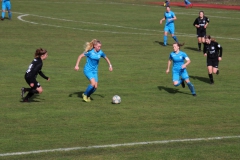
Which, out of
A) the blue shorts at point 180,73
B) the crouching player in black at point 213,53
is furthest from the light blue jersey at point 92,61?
the crouching player in black at point 213,53

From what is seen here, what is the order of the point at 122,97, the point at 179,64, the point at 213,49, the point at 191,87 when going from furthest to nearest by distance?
the point at 213,49 < the point at 179,64 < the point at 191,87 < the point at 122,97

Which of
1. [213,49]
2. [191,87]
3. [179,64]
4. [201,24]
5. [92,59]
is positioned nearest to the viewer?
[92,59]

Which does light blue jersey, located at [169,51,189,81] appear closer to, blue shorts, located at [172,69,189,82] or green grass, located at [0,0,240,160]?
blue shorts, located at [172,69,189,82]

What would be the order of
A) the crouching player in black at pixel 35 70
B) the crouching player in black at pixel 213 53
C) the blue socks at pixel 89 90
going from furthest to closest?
the crouching player in black at pixel 213 53, the blue socks at pixel 89 90, the crouching player in black at pixel 35 70

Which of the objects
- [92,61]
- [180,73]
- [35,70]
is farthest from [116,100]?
[180,73]

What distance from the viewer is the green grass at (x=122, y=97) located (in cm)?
1602

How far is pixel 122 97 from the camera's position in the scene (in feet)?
75.5

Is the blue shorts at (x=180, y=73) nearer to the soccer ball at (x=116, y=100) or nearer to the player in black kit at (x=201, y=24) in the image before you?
the soccer ball at (x=116, y=100)

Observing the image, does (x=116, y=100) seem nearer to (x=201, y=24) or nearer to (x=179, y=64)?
(x=179, y=64)

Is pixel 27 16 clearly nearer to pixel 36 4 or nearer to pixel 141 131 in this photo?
pixel 36 4

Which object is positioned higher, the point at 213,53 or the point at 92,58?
the point at 92,58

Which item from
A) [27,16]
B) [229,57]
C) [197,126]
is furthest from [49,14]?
[197,126]

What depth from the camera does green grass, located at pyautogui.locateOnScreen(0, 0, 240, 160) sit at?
52.6 feet

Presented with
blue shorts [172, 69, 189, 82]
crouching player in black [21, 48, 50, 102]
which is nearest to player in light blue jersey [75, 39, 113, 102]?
crouching player in black [21, 48, 50, 102]
